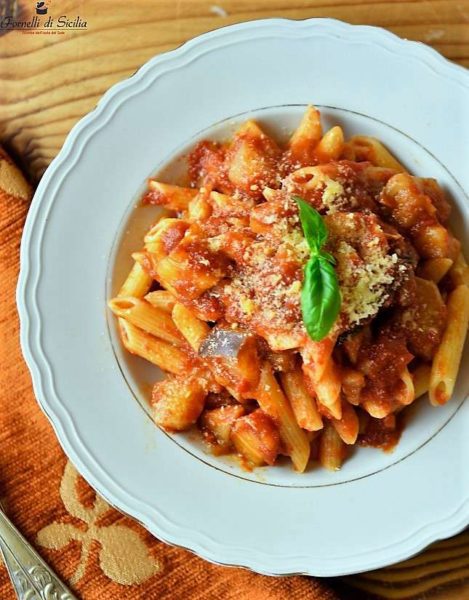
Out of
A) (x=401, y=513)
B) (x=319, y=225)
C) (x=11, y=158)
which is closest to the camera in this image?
(x=319, y=225)

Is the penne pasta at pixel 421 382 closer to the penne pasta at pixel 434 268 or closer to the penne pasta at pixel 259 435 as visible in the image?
the penne pasta at pixel 434 268

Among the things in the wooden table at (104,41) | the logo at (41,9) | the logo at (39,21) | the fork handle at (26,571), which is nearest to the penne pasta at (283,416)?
the fork handle at (26,571)

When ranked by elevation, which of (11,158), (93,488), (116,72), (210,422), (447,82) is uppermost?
(447,82)

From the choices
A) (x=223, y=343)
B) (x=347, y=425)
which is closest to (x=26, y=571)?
(x=223, y=343)

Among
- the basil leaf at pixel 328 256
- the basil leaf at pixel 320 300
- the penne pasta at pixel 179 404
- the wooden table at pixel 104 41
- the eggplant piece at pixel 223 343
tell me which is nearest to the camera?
the basil leaf at pixel 320 300

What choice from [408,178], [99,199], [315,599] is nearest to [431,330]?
[408,178]

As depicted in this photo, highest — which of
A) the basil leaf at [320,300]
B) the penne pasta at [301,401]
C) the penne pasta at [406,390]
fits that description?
the basil leaf at [320,300]

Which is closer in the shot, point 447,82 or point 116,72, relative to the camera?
point 447,82

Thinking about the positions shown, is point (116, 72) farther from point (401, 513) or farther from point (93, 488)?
point (401, 513)
